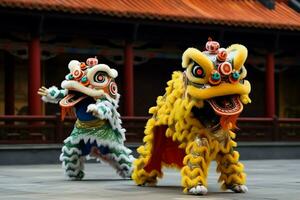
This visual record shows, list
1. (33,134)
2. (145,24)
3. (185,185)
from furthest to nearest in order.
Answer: (145,24)
(33,134)
(185,185)

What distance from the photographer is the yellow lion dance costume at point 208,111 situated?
31.4 ft

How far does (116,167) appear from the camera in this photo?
1230 cm

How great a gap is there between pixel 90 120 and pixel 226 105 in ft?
9.94

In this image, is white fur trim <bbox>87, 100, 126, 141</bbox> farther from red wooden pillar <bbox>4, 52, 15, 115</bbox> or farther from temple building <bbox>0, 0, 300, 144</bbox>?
red wooden pillar <bbox>4, 52, 15, 115</bbox>

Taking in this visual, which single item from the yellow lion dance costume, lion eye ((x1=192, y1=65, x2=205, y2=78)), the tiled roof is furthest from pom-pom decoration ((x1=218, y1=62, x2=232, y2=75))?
the tiled roof

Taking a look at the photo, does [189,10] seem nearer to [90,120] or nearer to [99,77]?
[99,77]

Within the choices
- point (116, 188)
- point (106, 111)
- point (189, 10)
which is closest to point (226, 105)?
point (116, 188)

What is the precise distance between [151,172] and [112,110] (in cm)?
168

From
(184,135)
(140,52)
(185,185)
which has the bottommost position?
(185,185)

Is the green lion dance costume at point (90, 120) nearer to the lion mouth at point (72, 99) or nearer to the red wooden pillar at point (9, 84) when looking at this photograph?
the lion mouth at point (72, 99)

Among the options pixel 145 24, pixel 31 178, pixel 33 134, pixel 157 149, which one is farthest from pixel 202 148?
pixel 145 24

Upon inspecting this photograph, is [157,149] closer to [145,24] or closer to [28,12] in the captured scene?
[28,12]

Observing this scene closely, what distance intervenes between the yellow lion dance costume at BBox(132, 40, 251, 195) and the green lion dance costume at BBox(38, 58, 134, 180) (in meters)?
2.06

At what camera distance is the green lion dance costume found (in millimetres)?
12023
